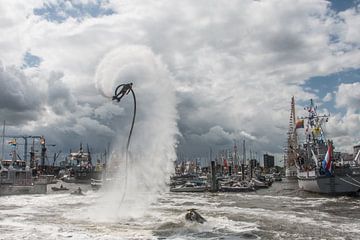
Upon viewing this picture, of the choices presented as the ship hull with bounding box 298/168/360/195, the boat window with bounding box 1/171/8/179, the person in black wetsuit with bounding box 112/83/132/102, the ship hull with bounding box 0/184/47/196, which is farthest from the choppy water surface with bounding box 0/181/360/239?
the boat window with bounding box 1/171/8/179

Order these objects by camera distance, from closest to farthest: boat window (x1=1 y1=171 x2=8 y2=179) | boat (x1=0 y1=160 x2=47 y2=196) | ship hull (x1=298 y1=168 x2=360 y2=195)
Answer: ship hull (x1=298 y1=168 x2=360 y2=195) → boat (x1=0 y1=160 x2=47 y2=196) → boat window (x1=1 y1=171 x2=8 y2=179)

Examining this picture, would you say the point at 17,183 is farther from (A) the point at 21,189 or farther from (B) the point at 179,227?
(B) the point at 179,227

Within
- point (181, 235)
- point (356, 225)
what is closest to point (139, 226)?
point (181, 235)

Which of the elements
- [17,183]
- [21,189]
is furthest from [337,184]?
[17,183]

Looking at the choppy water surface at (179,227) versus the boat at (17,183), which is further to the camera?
the boat at (17,183)

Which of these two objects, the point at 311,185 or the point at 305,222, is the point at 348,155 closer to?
the point at 311,185

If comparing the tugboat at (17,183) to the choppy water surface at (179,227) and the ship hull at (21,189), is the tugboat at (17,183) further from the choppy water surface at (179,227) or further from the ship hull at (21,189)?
the choppy water surface at (179,227)

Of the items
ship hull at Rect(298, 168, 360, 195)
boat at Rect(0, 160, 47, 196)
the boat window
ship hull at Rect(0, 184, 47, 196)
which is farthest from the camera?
the boat window

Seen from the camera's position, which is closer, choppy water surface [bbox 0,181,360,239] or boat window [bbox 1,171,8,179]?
choppy water surface [bbox 0,181,360,239]

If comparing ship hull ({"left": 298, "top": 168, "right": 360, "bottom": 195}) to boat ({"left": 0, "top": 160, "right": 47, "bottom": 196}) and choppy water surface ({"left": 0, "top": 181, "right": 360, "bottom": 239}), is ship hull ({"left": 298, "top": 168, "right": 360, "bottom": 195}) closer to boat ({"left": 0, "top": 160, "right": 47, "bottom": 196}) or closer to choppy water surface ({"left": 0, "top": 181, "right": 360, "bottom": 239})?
choppy water surface ({"left": 0, "top": 181, "right": 360, "bottom": 239})

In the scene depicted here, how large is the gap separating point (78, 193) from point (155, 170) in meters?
Result: 45.5

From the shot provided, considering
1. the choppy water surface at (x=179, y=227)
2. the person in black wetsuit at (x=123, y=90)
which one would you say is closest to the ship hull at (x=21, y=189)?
the choppy water surface at (x=179, y=227)

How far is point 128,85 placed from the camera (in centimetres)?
2966

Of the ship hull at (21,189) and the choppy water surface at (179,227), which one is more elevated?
the ship hull at (21,189)
